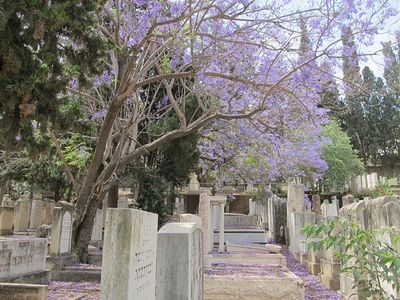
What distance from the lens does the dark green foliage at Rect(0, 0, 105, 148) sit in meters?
5.64

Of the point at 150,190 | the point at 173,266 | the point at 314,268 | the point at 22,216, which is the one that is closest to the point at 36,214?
the point at 22,216

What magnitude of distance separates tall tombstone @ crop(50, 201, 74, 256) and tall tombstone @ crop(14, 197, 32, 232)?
12.1 meters

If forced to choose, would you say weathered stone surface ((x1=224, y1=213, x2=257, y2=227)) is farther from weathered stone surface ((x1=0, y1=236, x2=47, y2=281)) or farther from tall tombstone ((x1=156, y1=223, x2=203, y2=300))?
tall tombstone ((x1=156, y1=223, x2=203, y2=300))

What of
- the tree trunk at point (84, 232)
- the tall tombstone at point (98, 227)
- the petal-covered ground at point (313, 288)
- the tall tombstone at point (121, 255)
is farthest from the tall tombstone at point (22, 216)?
the tall tombstone at point (121, 255)

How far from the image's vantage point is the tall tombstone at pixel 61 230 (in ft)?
33.8

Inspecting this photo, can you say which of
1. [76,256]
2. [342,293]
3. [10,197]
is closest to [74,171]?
[76,256]

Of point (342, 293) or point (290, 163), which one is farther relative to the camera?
point (290, 163)

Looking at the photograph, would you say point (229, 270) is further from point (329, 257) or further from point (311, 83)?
point (311, 83)

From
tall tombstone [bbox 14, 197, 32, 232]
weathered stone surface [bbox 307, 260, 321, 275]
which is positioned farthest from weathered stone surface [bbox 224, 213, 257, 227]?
tall tombstone [bbox 14, 197, 32, 232]

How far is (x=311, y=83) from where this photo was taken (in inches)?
360

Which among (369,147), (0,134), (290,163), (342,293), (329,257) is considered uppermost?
(369,147)

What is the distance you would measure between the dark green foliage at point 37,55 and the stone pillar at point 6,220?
502 inches

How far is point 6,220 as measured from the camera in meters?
17.9

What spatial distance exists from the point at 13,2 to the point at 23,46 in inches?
28.0
